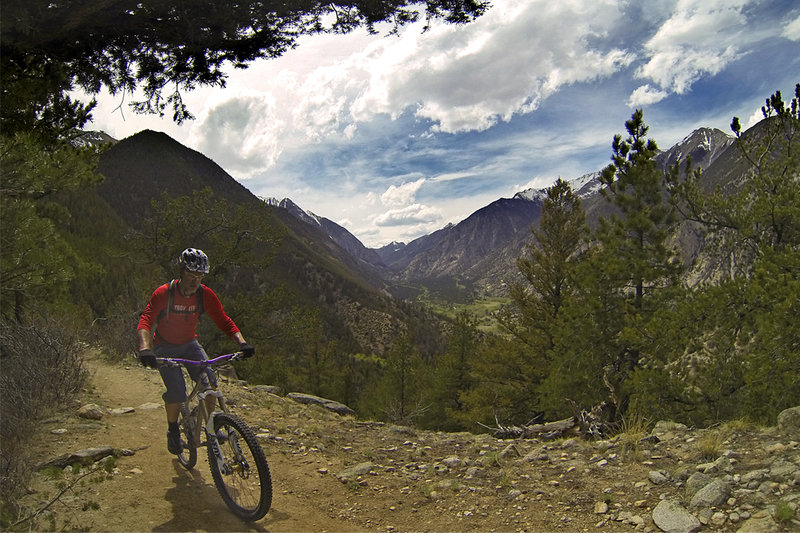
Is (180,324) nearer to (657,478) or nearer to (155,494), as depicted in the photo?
(155,494)

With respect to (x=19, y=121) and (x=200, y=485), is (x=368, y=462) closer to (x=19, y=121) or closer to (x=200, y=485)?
(x=200, y=485)

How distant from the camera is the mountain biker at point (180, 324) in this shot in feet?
16.3

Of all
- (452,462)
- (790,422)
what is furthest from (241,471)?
(790,422)

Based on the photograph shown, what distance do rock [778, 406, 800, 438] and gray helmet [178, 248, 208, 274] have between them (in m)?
7.45

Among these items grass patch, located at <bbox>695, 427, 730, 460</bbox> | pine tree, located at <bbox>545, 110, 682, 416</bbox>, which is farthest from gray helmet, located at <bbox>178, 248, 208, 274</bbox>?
pine tree, located at <bbox>545, 110, 682, 416</bbox>

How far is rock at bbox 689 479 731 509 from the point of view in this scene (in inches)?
161

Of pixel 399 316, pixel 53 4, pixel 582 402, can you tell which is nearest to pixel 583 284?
pixel 582 402

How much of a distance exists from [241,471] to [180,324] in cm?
193

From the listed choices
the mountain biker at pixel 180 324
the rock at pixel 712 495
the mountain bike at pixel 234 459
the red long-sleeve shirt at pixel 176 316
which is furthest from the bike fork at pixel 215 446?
the rock at pixel 712 495

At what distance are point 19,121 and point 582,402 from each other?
47.6 ft

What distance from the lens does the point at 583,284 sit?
546 inches

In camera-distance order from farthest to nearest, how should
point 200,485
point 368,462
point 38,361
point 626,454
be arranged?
1. point 38,361
2. point 368,462
3. point 626,454
4. point 200,485

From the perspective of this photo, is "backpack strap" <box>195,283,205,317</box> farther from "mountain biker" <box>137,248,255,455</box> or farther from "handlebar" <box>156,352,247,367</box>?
"handlebar" <box>156,352,247,367</box>

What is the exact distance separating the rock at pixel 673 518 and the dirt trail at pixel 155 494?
311 centimetres
